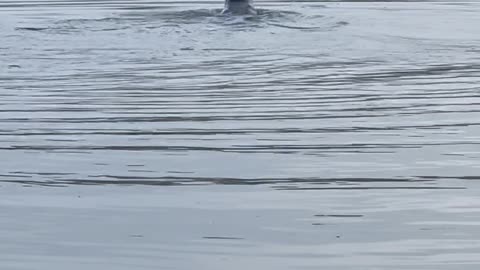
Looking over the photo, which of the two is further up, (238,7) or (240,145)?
(240,145)

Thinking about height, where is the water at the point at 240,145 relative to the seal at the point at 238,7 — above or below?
above

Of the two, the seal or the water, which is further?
the seal

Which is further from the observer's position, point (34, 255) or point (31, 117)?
point (31, 117)

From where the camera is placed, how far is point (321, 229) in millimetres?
6926

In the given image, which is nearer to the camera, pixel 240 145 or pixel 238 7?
pixel 240 145

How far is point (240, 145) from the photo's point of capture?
9.34 metres

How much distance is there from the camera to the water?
6691 mm

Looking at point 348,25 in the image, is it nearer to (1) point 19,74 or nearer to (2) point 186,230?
(1) point 19,74

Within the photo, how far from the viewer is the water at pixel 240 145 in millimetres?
6691

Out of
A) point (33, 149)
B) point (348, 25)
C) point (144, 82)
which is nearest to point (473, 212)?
point (33, 149)

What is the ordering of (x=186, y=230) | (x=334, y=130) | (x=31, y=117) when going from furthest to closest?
(x=31, y=117), (x=334, y=130), (x=186, y=230)

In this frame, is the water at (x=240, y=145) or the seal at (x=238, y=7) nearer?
the water at (x=240, y=145)

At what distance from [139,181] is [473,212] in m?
1.99

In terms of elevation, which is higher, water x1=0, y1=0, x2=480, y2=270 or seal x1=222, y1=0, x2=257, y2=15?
water x1=0, y1=0, x2=480, y2=270
